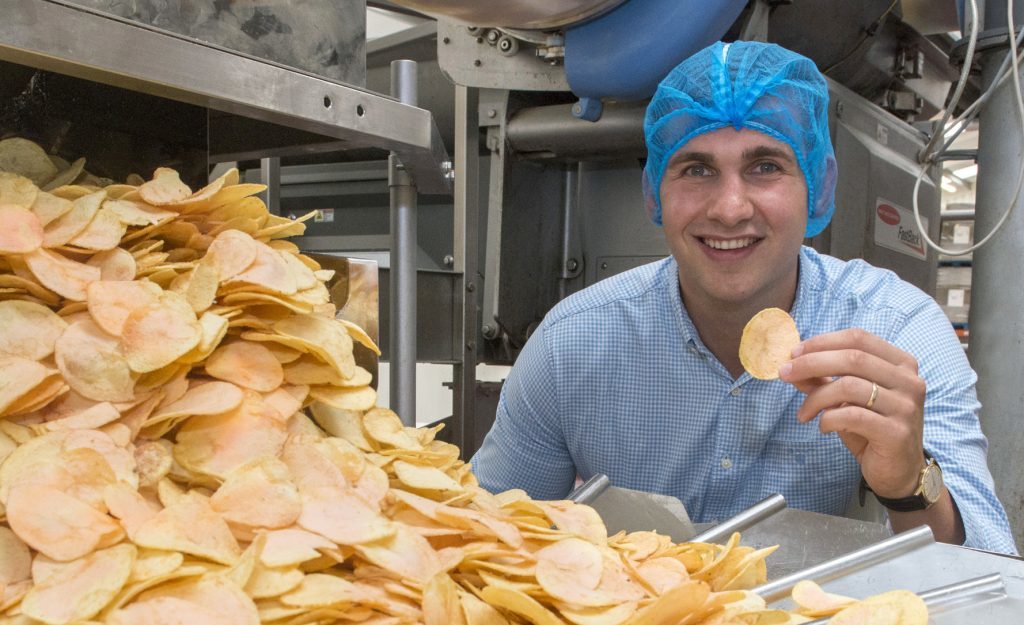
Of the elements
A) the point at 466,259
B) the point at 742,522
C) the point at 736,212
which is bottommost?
the point at 742,522

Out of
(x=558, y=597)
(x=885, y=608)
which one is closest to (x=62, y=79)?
(x=558, y=597)

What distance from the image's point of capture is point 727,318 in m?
1.46

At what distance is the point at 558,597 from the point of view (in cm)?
60

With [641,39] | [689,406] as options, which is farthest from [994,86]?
[689,406]

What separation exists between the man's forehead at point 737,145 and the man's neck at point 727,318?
0.25 m

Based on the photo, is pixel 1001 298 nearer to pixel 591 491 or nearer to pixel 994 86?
pixel 994 86

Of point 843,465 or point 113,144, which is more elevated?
point 113,144

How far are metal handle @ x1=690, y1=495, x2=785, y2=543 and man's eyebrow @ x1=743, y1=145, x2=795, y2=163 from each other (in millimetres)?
641

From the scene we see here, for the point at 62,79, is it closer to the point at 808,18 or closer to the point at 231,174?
the point at 231,174

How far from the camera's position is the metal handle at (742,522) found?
0.84m

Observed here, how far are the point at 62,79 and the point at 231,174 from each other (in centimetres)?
18

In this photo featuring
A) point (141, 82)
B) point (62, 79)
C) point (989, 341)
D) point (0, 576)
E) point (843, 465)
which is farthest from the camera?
point (989, 341)

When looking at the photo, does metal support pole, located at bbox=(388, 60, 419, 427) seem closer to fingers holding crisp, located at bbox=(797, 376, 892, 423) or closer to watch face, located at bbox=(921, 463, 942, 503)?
fingers holding crisp, located at bbox=(797, 376, 892, 423)

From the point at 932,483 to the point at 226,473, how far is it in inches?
35.8
